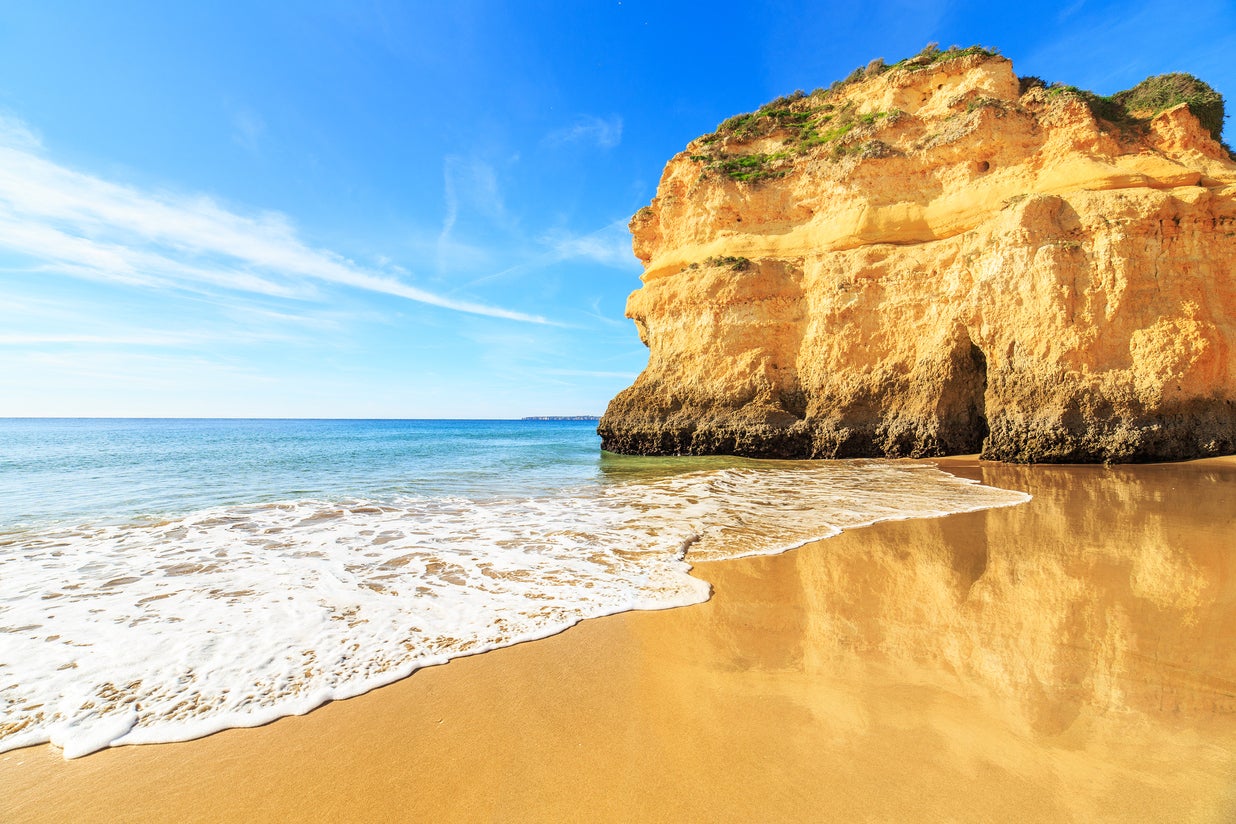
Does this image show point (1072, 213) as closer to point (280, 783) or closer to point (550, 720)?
point (550, 720)

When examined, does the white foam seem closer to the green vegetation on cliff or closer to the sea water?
the sea water

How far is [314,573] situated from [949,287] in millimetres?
15869

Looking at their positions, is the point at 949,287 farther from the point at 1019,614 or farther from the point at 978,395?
the point at 1019,614

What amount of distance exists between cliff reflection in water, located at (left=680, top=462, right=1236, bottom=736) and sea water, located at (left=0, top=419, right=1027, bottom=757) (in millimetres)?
729

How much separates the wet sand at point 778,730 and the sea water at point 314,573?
34cm

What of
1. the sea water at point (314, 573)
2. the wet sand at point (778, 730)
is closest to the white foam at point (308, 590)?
the sea water at point (314, 573)

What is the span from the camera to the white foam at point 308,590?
2.84m

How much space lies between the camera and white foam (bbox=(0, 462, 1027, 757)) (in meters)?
2.84

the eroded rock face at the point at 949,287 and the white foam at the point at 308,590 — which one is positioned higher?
the eroded rock face at the point at 949,287

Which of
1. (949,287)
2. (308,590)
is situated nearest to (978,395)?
(949,287)

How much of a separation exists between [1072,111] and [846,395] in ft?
29.9

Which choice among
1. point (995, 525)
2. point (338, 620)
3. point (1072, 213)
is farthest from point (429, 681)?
point (1072, 213)

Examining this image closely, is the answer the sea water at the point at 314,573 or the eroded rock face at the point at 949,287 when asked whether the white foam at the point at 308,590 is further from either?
the eroded rock face at the point at 949,287

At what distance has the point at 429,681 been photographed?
9.71 feet
